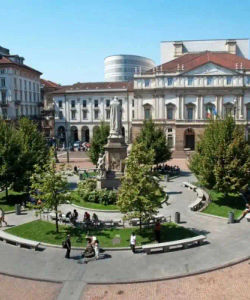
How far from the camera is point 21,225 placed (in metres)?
22.2

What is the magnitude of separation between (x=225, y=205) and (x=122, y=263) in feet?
43.8

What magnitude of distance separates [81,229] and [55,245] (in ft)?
9.39

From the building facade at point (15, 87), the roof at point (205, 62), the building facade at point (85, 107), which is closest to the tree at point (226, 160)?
the roof at point (205, 62)

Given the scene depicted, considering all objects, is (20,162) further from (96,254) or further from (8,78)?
(8,78)

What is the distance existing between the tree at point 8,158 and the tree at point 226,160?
16303mm

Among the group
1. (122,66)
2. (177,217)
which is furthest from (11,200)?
(122,66)

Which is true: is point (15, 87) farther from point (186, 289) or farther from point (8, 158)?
point (186, 289)

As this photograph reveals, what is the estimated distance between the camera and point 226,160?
25062 mm

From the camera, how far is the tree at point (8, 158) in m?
26.9

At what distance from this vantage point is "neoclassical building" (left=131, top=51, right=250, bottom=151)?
60500 mm

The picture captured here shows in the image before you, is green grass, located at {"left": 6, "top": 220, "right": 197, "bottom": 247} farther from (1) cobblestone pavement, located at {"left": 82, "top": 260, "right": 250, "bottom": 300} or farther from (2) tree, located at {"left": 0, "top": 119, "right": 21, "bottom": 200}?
(2) tree, located at {"left": 0, "top": 119, "right": 21, "bottom": 200}

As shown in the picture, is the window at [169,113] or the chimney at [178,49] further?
the chimney at [178,49]

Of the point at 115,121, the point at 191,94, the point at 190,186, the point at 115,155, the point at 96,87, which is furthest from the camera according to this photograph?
the point at 96,87

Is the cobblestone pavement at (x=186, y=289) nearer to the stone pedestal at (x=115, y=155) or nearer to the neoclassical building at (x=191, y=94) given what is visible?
the stone pedestal at (x=115, y=155)
